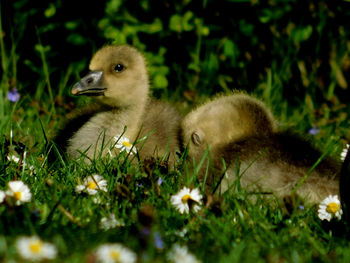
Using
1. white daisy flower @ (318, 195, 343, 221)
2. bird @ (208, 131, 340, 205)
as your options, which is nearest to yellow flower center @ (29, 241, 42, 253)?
bird @ (208, 131, 340, 205)

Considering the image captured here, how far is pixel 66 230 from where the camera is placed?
2.47m

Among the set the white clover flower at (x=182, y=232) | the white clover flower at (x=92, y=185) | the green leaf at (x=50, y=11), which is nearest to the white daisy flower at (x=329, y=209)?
the white clover flower at (x=182, y=232)

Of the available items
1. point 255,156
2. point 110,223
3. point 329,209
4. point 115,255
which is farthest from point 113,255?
point 255,156

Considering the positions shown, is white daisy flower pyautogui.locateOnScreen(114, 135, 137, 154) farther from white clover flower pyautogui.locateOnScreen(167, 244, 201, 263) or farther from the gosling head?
Result: white clover flower pyautogui.locateOnScreen(167, 244, 201, 263)

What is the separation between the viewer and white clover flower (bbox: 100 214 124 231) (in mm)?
2598

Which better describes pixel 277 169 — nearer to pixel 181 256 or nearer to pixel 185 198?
pixel 185 198

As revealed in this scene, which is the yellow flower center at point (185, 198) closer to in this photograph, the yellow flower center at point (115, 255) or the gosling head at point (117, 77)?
the yellow flower center at point (115, 255)

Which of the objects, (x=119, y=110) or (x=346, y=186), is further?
(x=119, y=110)

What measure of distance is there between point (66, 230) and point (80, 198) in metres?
0.47

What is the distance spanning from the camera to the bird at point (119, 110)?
418 cm

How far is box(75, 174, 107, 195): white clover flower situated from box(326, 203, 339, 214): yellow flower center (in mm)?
1069

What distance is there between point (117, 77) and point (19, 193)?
68.2 inches

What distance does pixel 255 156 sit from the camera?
336 centimetres

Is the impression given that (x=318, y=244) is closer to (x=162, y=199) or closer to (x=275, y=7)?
(x=162, y=199)
